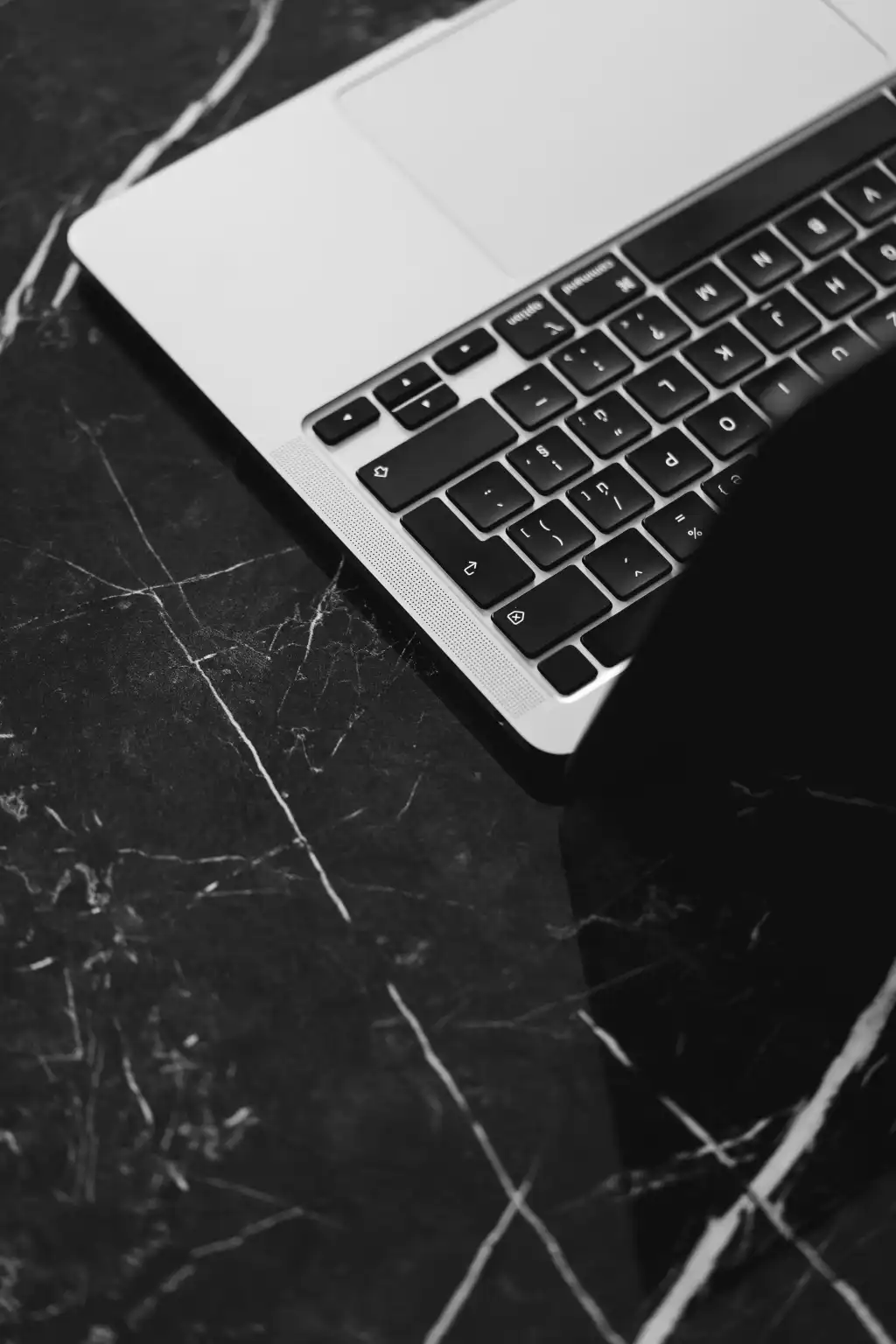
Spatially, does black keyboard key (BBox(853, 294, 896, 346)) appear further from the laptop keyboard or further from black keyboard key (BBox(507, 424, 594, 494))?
black keyboard key (BBox(507, 424, 594, 494))

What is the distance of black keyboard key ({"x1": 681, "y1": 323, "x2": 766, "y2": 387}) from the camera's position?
24.0 inches

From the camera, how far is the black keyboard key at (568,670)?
1.78ft

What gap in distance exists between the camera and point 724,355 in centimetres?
61

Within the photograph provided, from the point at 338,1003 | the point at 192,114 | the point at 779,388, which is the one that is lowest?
the point at 338,1003

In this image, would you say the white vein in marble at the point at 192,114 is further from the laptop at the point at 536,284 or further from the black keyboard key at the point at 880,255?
the black keyboard key at the point at 880,255

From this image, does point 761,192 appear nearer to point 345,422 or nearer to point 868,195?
point 868,195

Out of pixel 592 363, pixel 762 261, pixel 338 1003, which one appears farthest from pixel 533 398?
pixel 338 1003

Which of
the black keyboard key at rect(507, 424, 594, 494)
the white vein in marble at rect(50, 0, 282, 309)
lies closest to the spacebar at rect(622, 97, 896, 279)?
the black keyboard key at rect(507, 424, 594, 494)

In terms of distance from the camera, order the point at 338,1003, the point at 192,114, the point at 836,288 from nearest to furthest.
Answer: the point at 338,1003
the point at 836,288
the point at 192,114

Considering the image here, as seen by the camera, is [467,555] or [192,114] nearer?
[467,555]

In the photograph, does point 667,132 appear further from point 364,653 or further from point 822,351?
point 364,653

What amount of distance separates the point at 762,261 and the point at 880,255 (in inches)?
2.2

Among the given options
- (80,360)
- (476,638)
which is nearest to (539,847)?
(476,638)

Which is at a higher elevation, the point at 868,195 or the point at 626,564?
the point at 868,195
